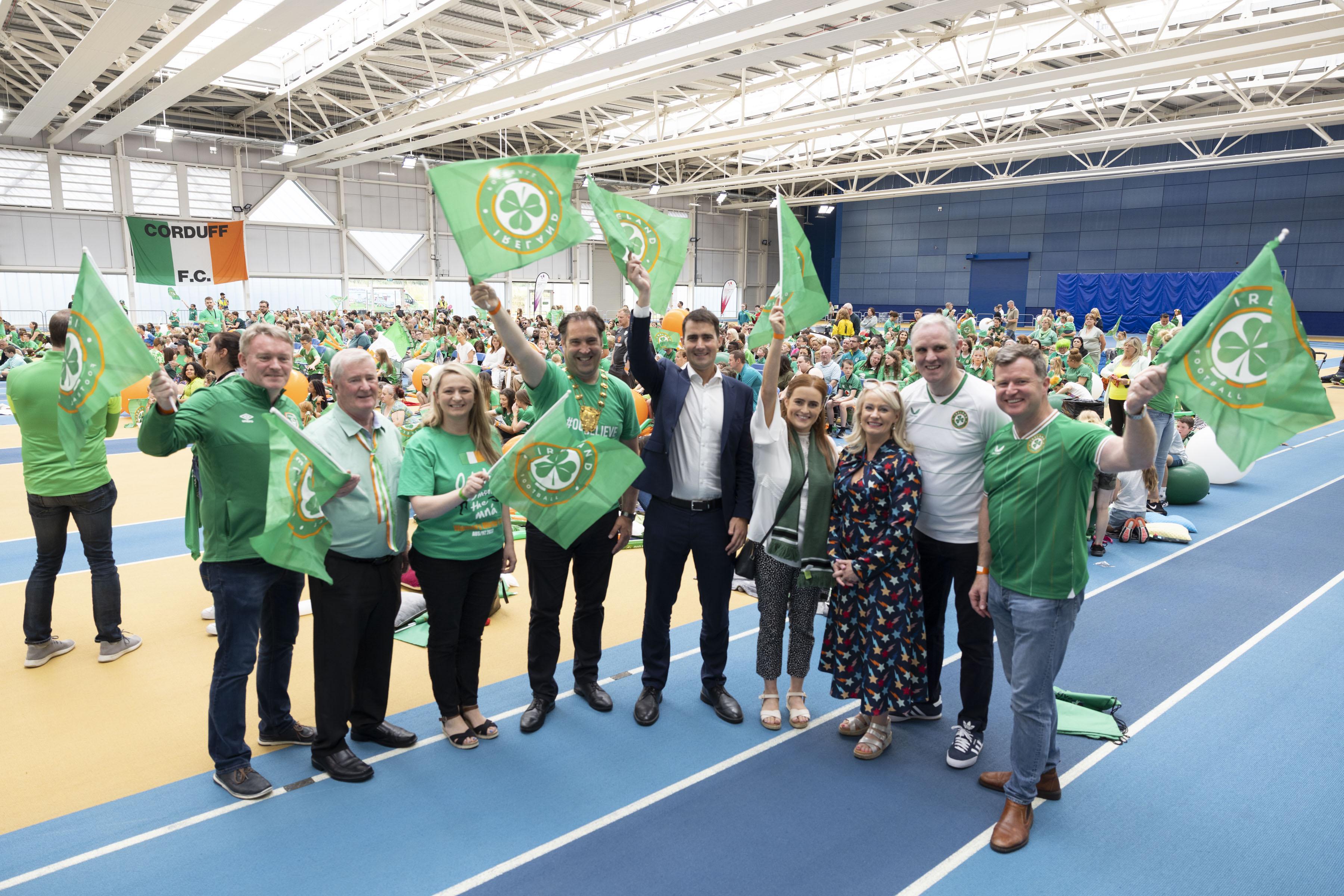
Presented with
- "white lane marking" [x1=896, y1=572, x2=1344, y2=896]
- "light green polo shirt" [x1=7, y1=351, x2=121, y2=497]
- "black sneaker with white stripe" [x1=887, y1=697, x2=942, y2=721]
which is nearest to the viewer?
"white lane marking" [x1=896, y1=572, x2=1344, y2=896]

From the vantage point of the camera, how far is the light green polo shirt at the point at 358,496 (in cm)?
337

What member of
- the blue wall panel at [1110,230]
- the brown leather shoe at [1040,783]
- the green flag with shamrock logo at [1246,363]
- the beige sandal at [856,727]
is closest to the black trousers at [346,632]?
the beige sandal at [856,727]

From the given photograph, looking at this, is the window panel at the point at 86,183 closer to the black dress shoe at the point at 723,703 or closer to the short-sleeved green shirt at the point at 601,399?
the short-sleeved green shirt at the point at 601,399

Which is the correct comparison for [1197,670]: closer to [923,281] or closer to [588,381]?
[588,381]

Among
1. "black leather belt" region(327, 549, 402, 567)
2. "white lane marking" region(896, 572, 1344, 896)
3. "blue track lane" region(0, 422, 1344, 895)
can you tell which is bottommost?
"white lane marking" region(896, 572, 1344, 896)

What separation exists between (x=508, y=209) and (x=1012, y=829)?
3.39m

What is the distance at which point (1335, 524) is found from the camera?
27.5ft

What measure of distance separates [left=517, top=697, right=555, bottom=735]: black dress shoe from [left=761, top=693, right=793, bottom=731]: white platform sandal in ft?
3.65

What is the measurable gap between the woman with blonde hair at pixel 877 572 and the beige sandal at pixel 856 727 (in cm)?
15

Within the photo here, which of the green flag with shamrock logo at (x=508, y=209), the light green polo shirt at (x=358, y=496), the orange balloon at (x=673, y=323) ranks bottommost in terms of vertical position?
the light green polo shirt at (x=358, y=496)

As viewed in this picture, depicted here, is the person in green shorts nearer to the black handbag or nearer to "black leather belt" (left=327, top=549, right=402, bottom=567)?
the black handbag

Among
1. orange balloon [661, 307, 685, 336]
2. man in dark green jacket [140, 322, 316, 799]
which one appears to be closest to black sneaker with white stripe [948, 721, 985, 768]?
man in dark green jacket [140, 322, 316, 799]

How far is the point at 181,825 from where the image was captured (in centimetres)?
331

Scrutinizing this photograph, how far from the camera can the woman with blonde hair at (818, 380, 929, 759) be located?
3635 millimetres
